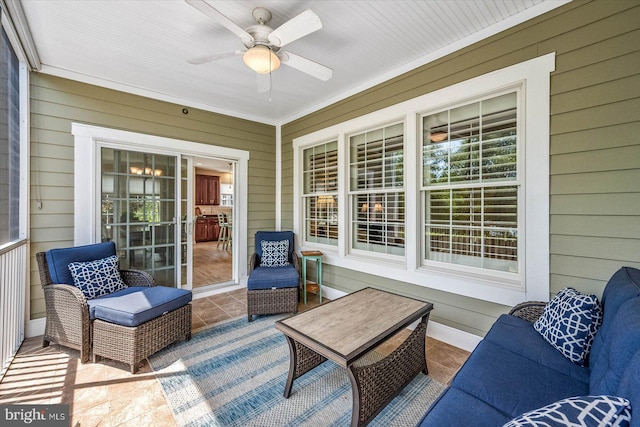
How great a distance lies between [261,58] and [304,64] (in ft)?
→ 1.30

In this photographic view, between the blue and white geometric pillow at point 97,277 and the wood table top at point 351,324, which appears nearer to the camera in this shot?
the wood table top at point 351,324

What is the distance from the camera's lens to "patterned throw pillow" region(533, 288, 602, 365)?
1496 millimetres

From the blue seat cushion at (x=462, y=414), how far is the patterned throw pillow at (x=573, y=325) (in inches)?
30.2

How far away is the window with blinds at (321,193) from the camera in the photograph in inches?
156

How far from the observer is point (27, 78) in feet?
9.02

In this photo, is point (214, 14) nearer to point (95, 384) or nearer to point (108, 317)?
point (108, 317)

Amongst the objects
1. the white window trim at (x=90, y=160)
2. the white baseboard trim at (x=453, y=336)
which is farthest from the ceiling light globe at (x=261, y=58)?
the white baseboard trim at (x=453, y=336)

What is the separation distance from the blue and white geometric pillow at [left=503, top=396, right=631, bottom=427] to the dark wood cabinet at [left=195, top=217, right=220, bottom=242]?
9.30m

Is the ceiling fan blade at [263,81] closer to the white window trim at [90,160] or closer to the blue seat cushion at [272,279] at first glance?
the white window trim at [90,160]

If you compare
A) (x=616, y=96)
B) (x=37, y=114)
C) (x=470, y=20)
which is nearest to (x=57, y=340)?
(x=37, y=114)

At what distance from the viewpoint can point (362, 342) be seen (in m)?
1.59

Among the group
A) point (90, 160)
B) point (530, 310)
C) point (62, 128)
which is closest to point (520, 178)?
point (530, 310)

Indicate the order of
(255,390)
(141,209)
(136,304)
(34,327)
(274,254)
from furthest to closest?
(274,254) → (141,209) → (34,327) → (136,304) → (255,390)

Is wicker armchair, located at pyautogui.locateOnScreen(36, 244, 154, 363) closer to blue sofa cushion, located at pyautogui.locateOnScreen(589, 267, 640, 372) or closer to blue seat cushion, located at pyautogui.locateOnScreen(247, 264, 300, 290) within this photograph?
blue seat cushion, located at pyautogui.locateOnScreen(247, 264, 300, 290)
